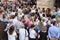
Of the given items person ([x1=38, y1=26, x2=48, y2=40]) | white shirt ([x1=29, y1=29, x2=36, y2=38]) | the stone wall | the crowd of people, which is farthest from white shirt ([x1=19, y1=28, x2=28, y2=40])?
the stone wall

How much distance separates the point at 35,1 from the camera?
62.9 feet

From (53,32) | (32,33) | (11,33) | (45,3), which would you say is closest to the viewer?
(53,32)

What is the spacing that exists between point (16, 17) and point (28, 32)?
88cm

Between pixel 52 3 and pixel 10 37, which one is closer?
pixel 10 37

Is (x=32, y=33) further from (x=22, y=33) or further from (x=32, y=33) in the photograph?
(x=22, y=33)

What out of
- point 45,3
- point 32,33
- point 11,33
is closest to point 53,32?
point 32,33

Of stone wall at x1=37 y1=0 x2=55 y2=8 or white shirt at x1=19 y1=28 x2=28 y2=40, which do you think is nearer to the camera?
white shirt at x1=19 y1=28 x2=28 y2=40

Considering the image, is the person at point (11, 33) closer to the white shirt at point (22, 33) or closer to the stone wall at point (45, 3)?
the white shirt at point (22, 33)

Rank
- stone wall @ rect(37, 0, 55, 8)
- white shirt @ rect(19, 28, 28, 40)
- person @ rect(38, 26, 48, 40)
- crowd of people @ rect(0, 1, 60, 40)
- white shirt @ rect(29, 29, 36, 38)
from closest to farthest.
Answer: crowd of people @ rect(0, 1, 60, 40), white shirt @ rect(19, 28, 28, 40), person @ rect(38, 26, 48, 40), white shirt @ rect(29, 29, 36, 38), stone wall @ rect(37, 0, 55, 8)

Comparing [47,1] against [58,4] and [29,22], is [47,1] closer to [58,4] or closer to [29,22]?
[58,4]

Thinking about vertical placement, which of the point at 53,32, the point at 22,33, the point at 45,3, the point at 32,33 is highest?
the point at 53,32

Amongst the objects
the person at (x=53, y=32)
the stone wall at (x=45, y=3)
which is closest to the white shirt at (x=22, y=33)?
the person at (x=53, y=32)

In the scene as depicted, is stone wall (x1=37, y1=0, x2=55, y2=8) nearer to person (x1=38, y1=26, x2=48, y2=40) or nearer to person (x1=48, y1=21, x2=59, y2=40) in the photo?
person (x1=38, y1=26, x2=48, y2=40)

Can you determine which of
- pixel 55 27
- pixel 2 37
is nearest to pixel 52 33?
pixel 55 27
